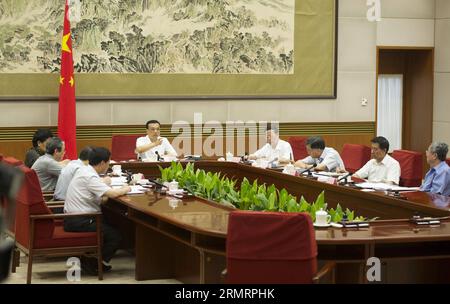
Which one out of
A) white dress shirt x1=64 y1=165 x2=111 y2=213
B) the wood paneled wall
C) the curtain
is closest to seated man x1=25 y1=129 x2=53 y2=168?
the wood paneled wall

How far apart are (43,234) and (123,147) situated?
13.7ft

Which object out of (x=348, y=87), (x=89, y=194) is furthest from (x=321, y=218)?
(x=348, y=87)

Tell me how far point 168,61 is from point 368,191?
566 centimetres

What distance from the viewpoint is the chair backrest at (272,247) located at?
442cm

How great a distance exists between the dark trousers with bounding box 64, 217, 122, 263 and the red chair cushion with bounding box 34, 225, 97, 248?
46mm

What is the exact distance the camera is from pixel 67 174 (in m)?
7.59

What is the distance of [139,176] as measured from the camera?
26.7ft

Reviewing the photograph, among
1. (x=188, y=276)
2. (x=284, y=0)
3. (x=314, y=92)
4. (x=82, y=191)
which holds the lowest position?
(x=188, y=276)

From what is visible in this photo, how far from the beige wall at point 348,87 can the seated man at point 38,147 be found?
2.59m

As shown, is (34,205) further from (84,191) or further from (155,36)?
(155,36)

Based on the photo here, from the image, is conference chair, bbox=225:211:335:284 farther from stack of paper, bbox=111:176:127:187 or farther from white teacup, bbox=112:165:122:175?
white teacup, bbox=112:165:122:175

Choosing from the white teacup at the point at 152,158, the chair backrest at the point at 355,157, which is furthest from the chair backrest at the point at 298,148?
the white teacup at the point at 152,158
